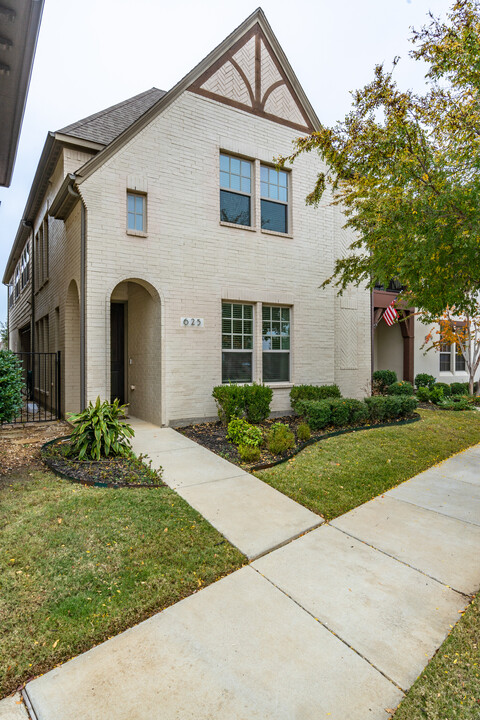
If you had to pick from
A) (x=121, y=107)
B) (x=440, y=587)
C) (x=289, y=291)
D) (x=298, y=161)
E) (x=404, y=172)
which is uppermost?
(x=121, y=107)

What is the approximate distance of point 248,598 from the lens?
2869mm

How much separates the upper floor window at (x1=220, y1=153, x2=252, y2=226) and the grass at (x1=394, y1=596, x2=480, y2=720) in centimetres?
834

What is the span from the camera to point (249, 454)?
231 inches

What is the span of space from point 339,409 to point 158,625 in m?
6.21

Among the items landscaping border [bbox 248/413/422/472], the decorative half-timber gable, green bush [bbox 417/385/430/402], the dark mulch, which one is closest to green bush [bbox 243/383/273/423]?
landscaping border [bbox 248/413/422/472]

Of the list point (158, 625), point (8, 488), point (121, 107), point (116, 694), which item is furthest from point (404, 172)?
point (121, 107)

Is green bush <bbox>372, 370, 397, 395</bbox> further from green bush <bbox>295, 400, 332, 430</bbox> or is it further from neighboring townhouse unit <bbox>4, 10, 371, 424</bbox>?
green bush <bbox>295, 400, 332, 430</bbox>

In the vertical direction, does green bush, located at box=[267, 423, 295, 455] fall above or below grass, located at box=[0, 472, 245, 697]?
above

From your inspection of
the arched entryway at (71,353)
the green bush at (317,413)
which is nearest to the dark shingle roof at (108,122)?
the arched entryway at (71,353)

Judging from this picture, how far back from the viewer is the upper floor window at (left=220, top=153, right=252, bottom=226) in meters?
8.82

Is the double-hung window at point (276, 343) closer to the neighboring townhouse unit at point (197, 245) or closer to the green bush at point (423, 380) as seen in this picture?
the neighboring townhouse unit at point (197, 245)

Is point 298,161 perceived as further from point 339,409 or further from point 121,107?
point 339,409

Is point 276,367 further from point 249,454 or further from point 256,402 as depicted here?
point 249,454

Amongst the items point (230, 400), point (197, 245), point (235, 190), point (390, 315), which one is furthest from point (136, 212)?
point (390, 315)
